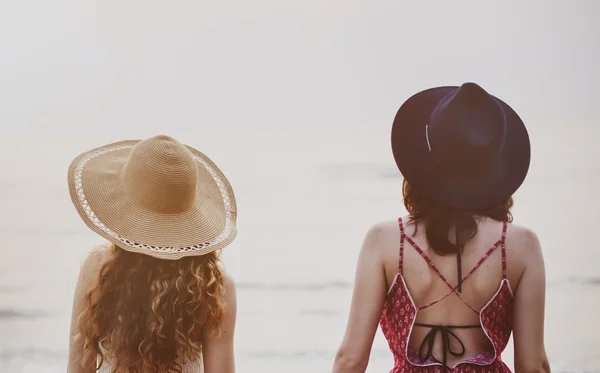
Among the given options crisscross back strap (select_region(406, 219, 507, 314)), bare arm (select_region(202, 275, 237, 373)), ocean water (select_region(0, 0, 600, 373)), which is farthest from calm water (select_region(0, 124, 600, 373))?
crisscross back strap (select_region(406, 219, 507, 314))

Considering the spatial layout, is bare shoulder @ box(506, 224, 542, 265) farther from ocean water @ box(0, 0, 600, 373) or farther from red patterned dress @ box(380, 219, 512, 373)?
ocean water @ box(0, 0, 600, 373)

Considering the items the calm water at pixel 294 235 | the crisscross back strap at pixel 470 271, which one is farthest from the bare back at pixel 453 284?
the calm water at pixel 294 235

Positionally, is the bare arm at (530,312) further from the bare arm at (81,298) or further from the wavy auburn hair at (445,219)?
the bare arm at (81,298)

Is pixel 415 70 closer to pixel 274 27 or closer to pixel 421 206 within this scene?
pixel 274 27

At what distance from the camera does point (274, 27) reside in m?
5.81

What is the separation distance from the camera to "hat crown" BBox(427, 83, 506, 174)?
1784 millimetres

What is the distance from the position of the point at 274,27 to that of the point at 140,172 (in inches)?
163

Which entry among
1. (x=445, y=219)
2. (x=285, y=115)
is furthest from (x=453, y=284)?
(x=285, y=115)

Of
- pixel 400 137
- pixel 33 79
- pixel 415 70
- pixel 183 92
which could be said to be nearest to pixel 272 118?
pixel 183 92

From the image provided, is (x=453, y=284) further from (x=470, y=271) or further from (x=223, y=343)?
(x=223, y=343)

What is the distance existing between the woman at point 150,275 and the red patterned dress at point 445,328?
1.23ft

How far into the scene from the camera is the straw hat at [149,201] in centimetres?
178

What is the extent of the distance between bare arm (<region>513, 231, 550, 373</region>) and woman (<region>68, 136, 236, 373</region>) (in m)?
0.64

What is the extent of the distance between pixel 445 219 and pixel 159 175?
0.63 metres
